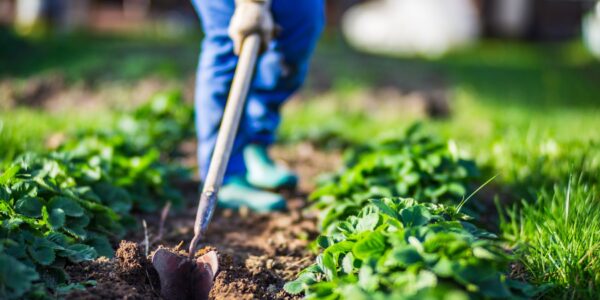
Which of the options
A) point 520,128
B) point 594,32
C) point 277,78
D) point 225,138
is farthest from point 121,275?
point 594,32

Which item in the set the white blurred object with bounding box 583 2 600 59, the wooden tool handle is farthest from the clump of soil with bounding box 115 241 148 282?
the white blurred object with bounding box 583 2 600 59

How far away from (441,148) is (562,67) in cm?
676

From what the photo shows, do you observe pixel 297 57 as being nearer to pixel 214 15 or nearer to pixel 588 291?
pixel 214 15

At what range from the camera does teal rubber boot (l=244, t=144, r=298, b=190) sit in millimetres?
2615

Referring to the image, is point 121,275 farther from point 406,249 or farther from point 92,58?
point 92,58

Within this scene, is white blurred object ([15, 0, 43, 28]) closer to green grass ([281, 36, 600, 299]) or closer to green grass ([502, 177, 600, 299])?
green grass ([281, 36, 600, 299])

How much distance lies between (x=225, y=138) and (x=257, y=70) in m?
0.76

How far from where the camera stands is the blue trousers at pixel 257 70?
2371 millimetres

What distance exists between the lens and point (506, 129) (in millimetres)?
3611

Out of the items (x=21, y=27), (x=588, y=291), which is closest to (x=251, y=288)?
(x=588, y=291)

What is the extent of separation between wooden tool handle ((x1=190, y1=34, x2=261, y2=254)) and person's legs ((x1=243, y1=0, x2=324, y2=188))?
0.33 meters

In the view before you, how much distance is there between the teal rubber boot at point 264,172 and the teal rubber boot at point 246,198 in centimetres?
9

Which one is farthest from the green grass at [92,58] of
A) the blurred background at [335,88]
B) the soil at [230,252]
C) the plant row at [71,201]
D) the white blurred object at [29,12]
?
the soil at [230,252]

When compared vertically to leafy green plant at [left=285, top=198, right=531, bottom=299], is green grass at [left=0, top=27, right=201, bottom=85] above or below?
below
